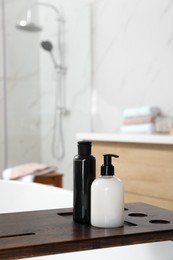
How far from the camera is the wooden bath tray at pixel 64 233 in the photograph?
94 centimetres

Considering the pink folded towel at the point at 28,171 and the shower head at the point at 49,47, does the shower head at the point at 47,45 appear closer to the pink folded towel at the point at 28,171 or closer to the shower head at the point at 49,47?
the shower head at the point at 49,47

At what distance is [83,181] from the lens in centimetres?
115

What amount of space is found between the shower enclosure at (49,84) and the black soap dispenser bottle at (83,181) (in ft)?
10.3

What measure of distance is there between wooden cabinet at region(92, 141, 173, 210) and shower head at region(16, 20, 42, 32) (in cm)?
181

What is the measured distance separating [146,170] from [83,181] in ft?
4.84

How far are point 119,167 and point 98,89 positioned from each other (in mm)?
1626

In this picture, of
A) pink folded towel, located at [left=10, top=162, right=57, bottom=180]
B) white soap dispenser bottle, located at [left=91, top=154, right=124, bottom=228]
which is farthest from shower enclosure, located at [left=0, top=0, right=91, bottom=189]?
white soap dispenser bottle, located at [left=91, top=154, right=124, bottom=228]

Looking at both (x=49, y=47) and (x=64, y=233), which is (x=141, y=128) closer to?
(x=49, y=47)

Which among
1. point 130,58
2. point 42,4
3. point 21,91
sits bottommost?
point 21,91

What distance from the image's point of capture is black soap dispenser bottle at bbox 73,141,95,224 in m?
1.14

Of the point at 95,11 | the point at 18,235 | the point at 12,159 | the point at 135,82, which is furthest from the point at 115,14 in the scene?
the point at 18,235

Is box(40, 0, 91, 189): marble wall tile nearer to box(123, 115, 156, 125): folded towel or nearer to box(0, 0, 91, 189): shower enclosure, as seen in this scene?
box(0, 0, 91, 189): shower enclosure

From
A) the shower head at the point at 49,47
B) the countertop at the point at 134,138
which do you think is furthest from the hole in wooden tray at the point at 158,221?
the shower head at the point at 49,47

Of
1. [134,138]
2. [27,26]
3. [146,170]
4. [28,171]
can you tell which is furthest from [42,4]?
[146,170]
